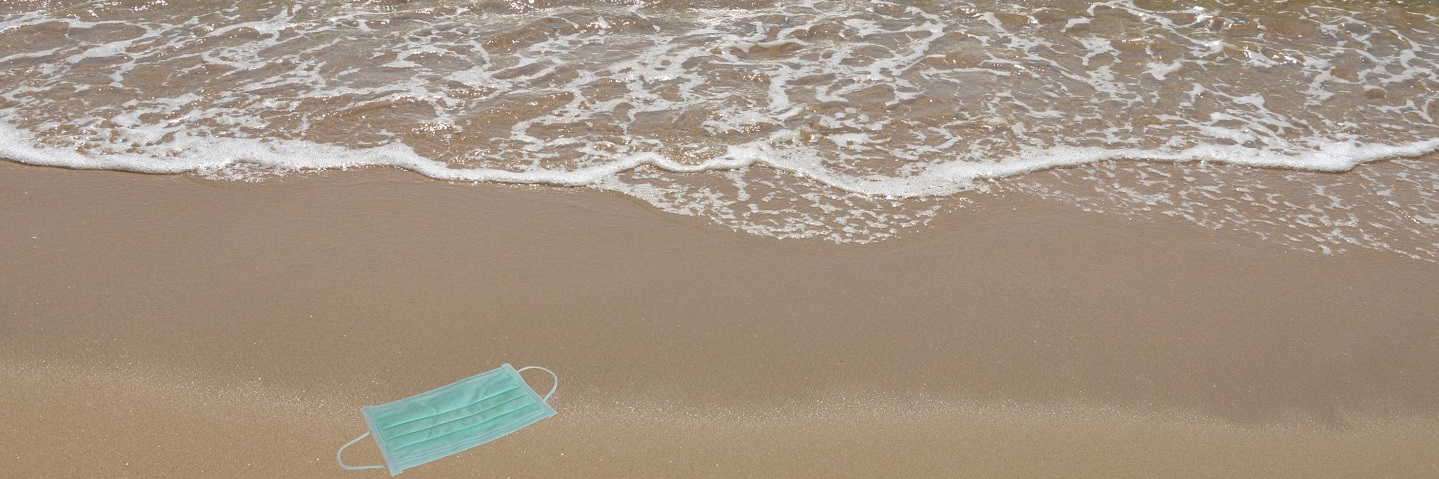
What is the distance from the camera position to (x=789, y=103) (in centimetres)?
531

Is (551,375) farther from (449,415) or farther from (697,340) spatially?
(697,340)

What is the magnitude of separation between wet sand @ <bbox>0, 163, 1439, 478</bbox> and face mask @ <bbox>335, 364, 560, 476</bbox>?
0.17ft

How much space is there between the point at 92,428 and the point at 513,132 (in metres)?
2.50

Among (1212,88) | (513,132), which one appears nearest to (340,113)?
(513,132)

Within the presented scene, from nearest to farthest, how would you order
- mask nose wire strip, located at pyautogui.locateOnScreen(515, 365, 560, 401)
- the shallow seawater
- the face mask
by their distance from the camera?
1. the face mask
2. mask nose wire strip, located at pyautogui.locateOnScreen(515, 365, 560, 401)
3. the shallow seawater

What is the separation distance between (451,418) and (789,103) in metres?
2.99

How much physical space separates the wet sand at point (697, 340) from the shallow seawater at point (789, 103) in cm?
36

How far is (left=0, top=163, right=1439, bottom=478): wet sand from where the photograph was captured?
2805mm

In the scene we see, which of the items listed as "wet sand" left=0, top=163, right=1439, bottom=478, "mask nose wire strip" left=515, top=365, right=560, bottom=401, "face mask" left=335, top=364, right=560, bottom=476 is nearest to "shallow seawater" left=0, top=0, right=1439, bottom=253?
"wet sand" left=0, top=163, right=1439, bottom=478

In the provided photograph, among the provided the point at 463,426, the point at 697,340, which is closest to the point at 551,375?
the point at 463,426

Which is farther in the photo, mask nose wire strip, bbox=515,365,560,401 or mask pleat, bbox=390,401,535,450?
mask nose wire strip, bbox=515,365,560,401

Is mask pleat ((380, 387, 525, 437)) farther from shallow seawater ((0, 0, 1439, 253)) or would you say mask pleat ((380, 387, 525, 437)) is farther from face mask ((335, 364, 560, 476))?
shallow seawater ((0, 0, 1439, 253))

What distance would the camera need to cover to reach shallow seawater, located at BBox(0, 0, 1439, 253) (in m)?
4.39

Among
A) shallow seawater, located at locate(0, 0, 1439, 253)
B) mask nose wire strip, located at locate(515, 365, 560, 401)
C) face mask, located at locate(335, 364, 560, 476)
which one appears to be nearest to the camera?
face mask, located at locate(335, 364, 560, 476)
